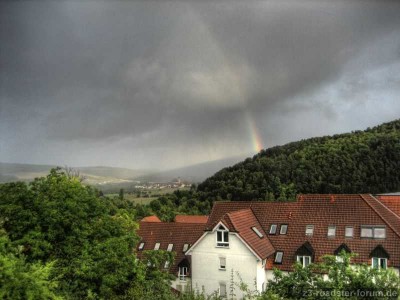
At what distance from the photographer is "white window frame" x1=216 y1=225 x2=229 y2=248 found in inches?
1305

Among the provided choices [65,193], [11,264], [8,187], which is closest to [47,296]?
[11,264]

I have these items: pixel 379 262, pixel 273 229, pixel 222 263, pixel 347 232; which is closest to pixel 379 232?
pixel 347 232

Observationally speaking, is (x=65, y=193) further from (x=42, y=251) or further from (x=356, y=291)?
(x=356, y=291)

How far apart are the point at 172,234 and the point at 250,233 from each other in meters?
10.6

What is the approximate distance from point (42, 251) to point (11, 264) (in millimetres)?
6101

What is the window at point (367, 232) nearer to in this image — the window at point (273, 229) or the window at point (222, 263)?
the window at point (273, 229)

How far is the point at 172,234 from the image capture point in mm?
41469

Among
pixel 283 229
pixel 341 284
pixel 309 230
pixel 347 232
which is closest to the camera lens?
pixel 341 284

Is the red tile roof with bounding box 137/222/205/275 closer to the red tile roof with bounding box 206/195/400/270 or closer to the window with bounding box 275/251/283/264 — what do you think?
the red tile roof with bounding box 206/195/400/270

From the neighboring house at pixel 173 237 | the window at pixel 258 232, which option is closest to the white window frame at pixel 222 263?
the window at pixel 258 232

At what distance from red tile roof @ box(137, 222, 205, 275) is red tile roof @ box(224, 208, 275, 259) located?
601 centimetres

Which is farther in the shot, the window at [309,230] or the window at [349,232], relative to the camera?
the window at [309,230]

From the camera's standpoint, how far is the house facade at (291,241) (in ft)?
105

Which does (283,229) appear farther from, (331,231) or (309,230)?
(331,231)
